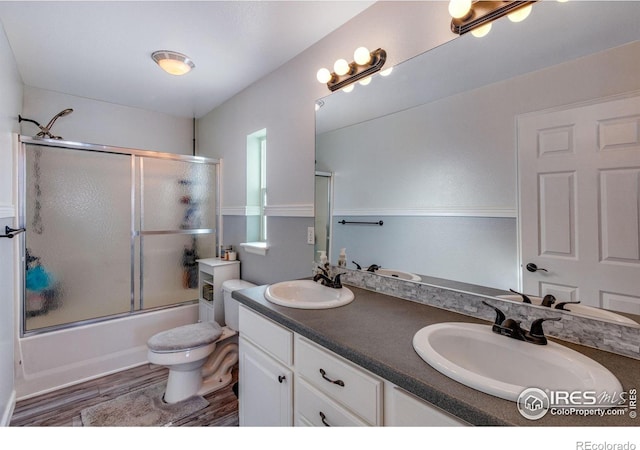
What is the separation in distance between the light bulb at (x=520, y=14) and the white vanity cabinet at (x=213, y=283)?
242cm

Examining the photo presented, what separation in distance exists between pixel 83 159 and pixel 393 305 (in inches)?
102

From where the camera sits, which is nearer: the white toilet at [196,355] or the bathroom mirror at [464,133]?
the bathroom mirror at [464,133]

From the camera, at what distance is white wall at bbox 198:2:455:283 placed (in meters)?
1.39

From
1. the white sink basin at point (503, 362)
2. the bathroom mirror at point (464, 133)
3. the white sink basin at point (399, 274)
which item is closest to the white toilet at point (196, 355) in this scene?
the bathroom mirror at point (464, 133)

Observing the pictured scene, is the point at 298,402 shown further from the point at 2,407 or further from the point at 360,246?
the point at 2,407

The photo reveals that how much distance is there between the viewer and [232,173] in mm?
2811

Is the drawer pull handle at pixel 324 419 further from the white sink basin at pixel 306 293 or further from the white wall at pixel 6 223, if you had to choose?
the white wall at pixel 6 223

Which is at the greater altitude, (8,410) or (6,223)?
(6,223)

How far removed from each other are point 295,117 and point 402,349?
5.46 feet

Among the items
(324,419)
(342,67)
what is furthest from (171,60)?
(324,419)

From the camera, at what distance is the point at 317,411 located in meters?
1.04

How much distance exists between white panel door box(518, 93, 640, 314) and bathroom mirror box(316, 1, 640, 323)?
35 mm

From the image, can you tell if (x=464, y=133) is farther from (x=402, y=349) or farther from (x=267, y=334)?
(x=267, y=334)

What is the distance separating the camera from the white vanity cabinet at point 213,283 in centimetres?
249
